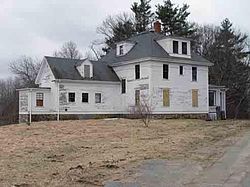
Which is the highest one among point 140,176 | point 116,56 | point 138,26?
point 138,26

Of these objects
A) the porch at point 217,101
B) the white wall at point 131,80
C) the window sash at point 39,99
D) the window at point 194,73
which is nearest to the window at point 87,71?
the white wall at point 131,80

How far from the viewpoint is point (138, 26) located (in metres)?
64.2

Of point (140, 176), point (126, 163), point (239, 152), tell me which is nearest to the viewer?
point (140, 176)

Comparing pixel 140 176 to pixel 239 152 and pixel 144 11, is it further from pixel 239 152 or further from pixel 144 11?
pixel 144 11

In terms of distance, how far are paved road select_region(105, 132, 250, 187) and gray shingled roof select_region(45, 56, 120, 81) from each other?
89.2ft

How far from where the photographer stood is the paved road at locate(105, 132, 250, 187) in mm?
8945

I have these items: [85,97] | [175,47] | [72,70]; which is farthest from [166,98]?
[72,70]

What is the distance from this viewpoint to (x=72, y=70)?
39906mm

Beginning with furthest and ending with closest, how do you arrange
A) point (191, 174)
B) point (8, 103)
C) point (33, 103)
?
point (8, 103), point (33, 103), point (191, 174)

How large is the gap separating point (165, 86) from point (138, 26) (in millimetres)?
26751

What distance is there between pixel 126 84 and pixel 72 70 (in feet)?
16.7

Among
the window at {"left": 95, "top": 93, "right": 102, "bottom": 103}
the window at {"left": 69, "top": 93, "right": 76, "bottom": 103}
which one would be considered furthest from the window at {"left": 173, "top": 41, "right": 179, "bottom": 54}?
the window at {"left": 69, "top": 93, "right": 76, "bottom": 103}

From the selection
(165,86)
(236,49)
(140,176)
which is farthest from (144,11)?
(140,176)

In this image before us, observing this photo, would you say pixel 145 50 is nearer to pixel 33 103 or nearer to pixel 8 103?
pixel 33 103
